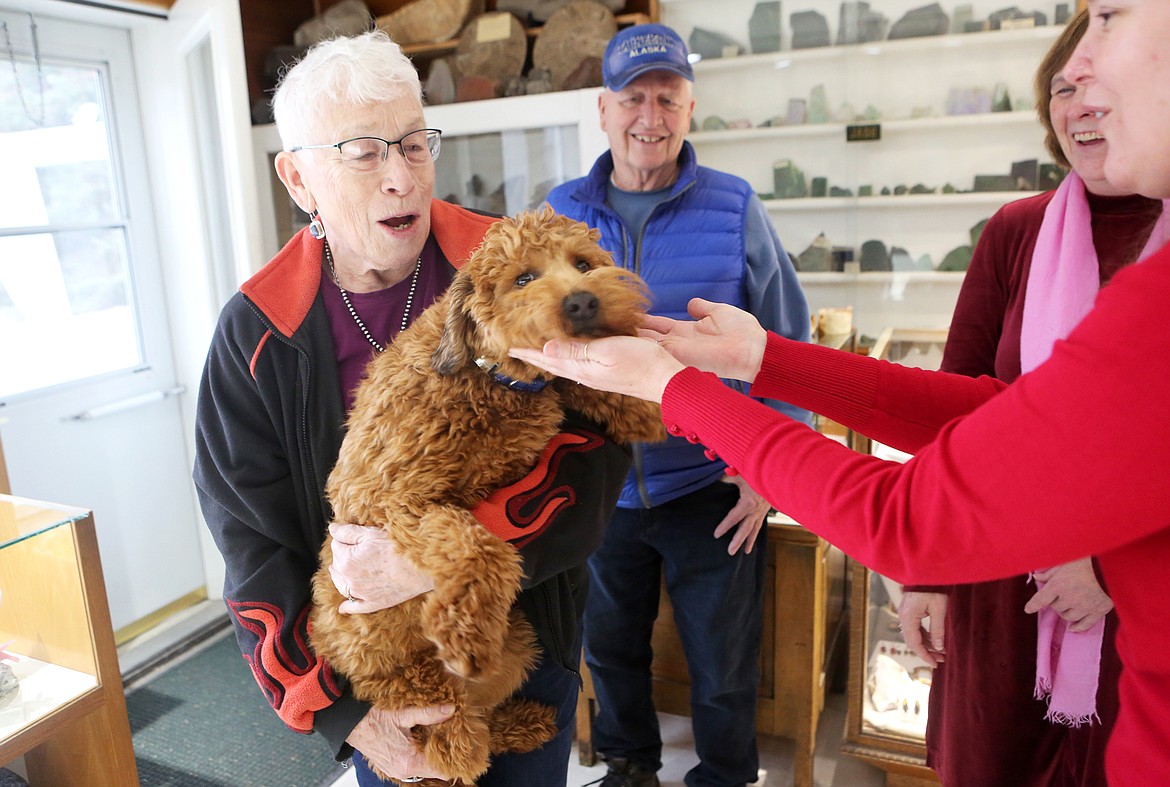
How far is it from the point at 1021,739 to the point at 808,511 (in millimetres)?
1038

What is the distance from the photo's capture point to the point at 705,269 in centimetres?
219

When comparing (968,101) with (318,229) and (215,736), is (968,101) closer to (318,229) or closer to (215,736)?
(318,229)

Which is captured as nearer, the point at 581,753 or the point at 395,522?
the point at 395,522

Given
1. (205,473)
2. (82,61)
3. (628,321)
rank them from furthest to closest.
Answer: (82,61) → (205,473) → (628,321)

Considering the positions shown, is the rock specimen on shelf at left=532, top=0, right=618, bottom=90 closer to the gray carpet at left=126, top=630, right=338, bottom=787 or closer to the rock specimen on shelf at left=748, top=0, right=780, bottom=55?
the rock specimen on shelf at left=748, top=0, right=780, bottom=55

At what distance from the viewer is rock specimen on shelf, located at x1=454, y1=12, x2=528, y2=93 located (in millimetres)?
3676

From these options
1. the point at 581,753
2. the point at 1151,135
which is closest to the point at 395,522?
the point at 1151,135

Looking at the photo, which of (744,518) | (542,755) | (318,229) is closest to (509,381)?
(318,229)

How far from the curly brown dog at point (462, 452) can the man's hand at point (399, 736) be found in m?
0.02

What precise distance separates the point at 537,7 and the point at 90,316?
2363 mm

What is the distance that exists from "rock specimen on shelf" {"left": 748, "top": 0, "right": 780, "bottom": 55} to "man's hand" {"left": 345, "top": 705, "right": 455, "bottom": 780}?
3.99m

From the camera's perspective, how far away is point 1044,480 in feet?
2.41

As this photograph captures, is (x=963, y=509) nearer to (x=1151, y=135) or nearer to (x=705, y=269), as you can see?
(x=1151, y=135)

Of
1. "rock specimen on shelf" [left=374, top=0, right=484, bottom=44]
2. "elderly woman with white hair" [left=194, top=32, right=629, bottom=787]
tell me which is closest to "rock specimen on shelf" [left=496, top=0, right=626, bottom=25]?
"rock specimen on shelf" [left=374, top=0, right=484, bottom=44]
